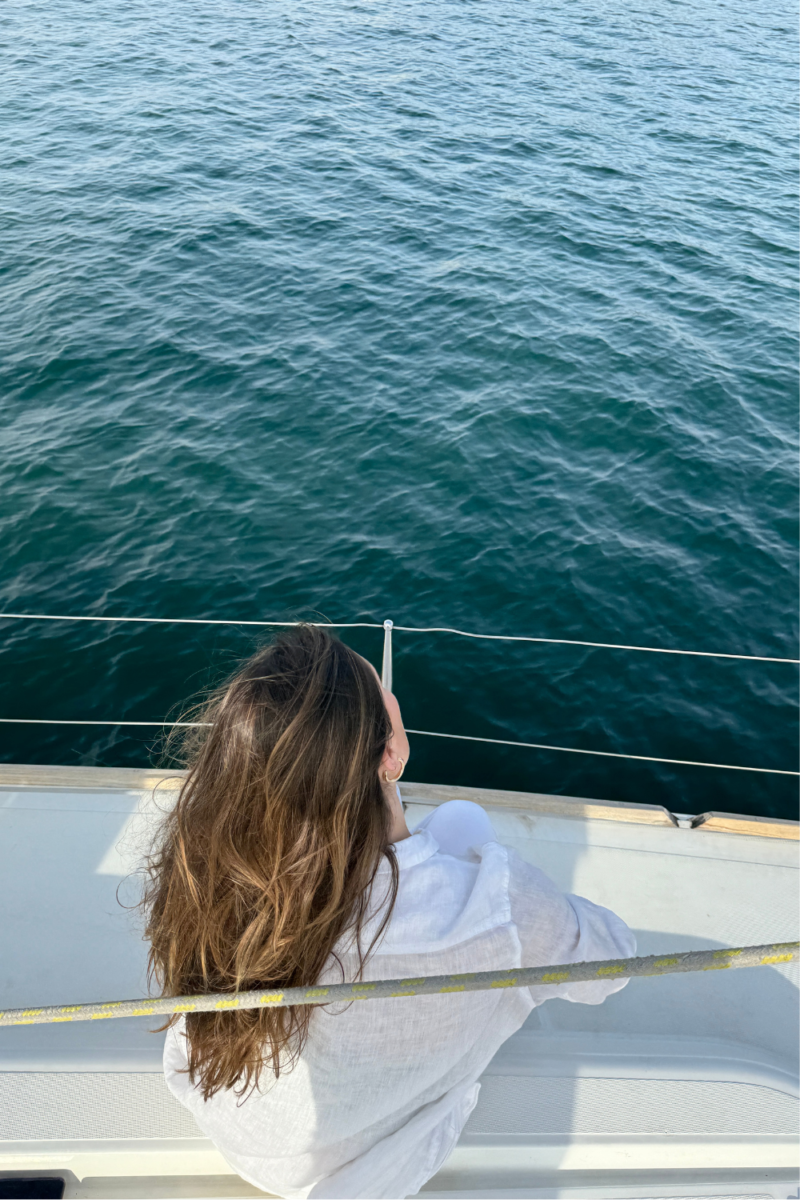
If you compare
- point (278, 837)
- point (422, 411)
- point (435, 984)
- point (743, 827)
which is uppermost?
point (278, 837)

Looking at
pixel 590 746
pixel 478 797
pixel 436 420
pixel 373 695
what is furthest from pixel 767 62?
pixel 373 695

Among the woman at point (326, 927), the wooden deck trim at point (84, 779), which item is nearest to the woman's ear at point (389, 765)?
the woman at point (326, 927)

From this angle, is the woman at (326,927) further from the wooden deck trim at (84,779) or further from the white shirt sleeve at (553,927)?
the wooden deck trim at (84,779)

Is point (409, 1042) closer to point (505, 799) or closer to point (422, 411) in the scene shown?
point (505, 799)

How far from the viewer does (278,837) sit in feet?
3.15

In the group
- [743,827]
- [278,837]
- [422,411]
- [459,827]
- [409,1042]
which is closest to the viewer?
[278,837]

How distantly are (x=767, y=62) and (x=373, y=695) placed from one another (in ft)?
60.0

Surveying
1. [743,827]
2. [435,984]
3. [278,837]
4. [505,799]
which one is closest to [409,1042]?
[435,984]

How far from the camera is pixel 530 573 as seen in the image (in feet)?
17.8

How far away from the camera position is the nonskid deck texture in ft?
4.76

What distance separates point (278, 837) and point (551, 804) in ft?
5.38

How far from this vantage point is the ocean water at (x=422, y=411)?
4730mm

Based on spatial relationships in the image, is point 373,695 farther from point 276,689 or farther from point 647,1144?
point 647,1144

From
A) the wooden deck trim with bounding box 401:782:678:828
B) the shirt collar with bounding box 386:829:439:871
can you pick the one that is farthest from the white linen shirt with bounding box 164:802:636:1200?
the wooden deck trim with bounding box 401:782:678:828
